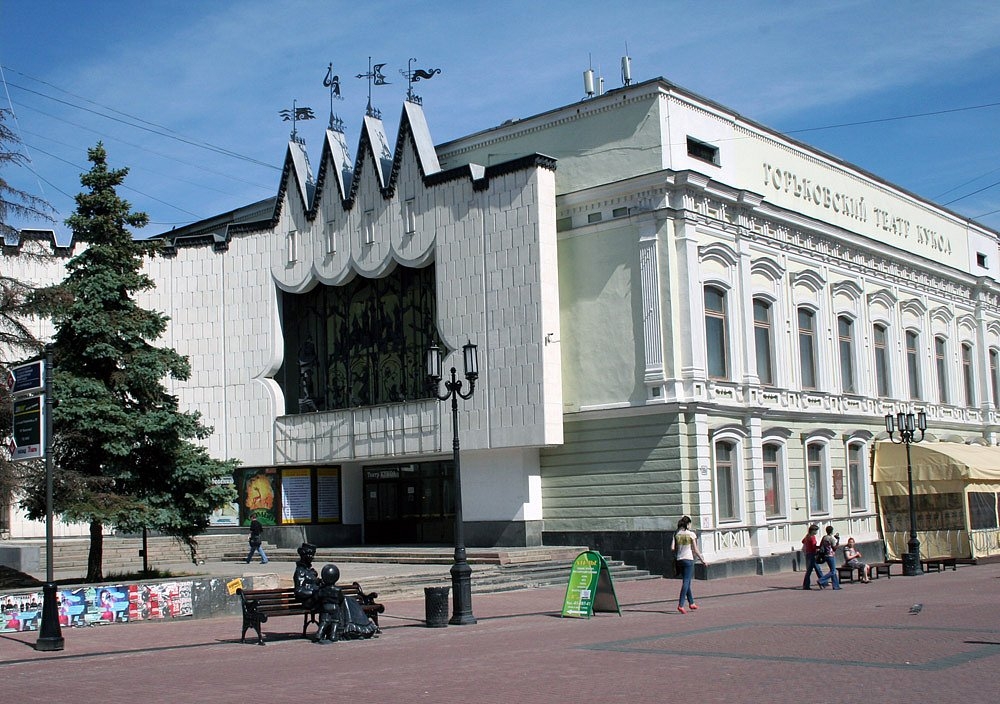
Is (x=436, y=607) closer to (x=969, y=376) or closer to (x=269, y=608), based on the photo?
(x=269, y=608)

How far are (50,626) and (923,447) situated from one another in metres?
28.6

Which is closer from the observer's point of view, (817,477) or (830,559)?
(830,559)

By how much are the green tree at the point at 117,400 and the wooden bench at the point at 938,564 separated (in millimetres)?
20522

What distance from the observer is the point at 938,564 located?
33.0 meters

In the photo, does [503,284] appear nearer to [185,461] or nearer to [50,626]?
[185,461]

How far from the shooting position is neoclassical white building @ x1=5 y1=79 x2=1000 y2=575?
3152 centimetres

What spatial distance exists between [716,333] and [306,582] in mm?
18302

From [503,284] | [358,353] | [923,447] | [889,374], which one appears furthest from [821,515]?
[358,353]

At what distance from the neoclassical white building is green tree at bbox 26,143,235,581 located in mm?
10014

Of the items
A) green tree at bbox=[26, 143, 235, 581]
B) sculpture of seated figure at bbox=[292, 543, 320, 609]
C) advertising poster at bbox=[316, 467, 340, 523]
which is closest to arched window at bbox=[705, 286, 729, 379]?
green tree at bbox=[26, 143, 235, 581]

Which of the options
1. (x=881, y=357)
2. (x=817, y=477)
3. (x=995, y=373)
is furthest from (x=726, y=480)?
(x=995, y=373)

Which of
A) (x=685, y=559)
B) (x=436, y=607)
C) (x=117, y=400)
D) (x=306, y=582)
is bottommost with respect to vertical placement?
(x=436, y=607)

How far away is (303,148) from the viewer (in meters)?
40.8

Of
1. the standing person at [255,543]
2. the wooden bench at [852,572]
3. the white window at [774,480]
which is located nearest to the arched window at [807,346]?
the white window at [774,480]
